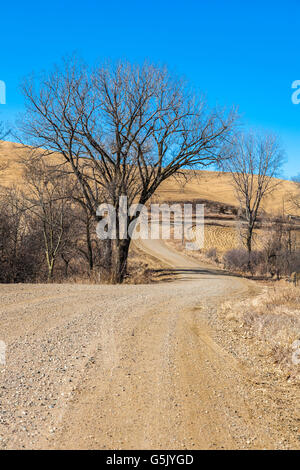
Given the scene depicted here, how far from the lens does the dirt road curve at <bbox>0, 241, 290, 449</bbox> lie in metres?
3.36

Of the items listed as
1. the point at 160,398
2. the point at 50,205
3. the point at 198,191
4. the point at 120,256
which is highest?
the point at 198,191

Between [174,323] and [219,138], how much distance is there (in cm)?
1266

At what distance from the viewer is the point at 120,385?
14.4ft

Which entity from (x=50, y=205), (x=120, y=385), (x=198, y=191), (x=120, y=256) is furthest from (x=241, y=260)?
(x=198, y=191)

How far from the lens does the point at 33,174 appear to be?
804 inches

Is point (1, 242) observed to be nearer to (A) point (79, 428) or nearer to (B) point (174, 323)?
(B) point (174, 323)

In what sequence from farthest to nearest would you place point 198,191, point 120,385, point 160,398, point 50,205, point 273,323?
point 198,191
point 50,205
point 273,323
point 120,385
point 160,398

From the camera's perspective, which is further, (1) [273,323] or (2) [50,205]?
(2) [50,205]

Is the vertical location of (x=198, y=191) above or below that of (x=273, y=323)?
above

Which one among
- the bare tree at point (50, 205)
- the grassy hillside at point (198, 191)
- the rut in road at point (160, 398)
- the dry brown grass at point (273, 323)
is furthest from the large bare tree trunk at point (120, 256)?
the grassy hillside at point (198, 191)

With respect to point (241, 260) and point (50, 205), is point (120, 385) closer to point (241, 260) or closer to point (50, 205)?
point (50, 205)

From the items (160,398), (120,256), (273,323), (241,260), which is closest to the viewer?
(160,398)

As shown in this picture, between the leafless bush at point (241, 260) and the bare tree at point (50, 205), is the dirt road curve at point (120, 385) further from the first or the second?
the leafless bush at point (241, 260)

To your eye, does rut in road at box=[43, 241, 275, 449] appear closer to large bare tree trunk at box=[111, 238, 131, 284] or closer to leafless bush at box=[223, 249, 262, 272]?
large bare tree trunk at box=[111, 238, 131, 284]
